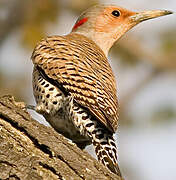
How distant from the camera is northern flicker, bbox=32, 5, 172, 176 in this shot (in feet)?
17.9

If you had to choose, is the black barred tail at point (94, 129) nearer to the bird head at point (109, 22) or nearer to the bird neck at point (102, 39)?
the bird neck at point (102, 39)

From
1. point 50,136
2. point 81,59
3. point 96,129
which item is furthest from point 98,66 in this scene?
point 50,136

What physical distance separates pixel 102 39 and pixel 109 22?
1.56 ft

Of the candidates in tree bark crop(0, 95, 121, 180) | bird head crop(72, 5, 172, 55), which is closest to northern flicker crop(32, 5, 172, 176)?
tree bark crop(0, 95, 121, 180)

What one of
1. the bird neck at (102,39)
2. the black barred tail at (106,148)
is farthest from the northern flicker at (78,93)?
the bird neck at (102,39)

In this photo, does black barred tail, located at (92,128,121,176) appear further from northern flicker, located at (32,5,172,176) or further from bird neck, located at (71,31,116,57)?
bird neck, located at (71,31,116,57)

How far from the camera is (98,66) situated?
6359 millimetres

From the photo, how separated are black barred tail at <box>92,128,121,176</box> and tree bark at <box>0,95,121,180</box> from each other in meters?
1.05

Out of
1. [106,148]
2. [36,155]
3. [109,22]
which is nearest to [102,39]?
[109,22]

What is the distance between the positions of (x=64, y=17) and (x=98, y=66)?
3978mm

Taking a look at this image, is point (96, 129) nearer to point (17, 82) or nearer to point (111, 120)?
point (111, 120)

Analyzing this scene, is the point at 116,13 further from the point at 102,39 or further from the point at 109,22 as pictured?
the point at 102,39

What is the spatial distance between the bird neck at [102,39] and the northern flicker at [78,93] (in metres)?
1.20

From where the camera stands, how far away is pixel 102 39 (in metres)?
8.38
